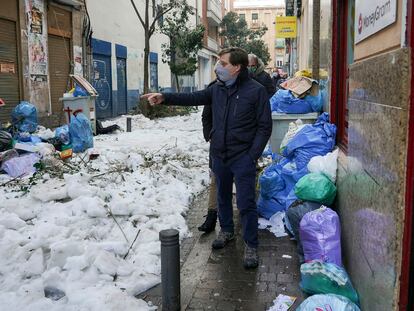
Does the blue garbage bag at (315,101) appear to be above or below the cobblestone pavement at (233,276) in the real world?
above

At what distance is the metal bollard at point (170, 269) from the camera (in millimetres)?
3445

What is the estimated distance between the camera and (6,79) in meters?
12.3

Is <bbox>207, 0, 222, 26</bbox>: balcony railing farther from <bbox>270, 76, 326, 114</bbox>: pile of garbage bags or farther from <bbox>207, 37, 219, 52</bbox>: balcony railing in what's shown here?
<bbox>270, 76, 326, 114</bbox>: pile of garbage bags

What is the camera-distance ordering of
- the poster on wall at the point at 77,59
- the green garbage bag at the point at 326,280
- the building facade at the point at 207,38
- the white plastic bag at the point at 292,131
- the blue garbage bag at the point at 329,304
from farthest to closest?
the building facade at the point at 207,38
the poster on wall at the point at 77,59
the white plastic bag at the point at 292,131
the green garbage bag at the point at 326,280
the blue garbage bag at the point at 329,304

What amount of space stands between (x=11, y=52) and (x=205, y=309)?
1082 centimetres

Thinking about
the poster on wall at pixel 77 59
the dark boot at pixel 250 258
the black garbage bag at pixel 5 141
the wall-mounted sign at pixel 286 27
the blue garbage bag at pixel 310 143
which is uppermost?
the wall-mounted sign at pixel 286 27

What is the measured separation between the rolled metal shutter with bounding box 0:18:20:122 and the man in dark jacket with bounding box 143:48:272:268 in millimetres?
8929

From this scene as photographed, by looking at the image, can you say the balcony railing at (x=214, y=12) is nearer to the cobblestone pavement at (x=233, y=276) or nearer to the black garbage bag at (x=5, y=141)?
the black garbage bag at (x=5, y=141)

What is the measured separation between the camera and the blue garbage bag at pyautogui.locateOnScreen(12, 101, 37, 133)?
10492 millimetres

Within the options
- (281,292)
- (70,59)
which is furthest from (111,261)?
(70,59)

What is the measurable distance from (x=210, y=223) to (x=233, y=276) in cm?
127

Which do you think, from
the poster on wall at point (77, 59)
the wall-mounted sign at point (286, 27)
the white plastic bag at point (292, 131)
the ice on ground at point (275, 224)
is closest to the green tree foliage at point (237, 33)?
the wall-mounted sign at point (286, 27)

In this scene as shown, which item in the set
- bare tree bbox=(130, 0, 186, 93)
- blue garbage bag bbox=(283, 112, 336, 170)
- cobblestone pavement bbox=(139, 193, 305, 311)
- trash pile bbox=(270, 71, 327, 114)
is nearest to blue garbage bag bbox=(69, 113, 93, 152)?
trash pile bbox=(270, 71, 327, 114)

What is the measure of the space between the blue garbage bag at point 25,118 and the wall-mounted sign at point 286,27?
10885mm
